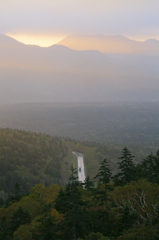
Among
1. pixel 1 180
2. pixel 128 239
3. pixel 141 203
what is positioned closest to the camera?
pixel 128 239

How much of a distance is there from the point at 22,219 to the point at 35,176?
217ft

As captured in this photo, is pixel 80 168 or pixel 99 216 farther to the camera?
pixel 80 168

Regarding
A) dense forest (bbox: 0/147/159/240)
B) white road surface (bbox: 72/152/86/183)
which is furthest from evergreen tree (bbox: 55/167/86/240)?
white road surface (bbox: 72/152/86/183)

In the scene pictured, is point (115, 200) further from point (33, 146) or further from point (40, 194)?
point (33, 146)

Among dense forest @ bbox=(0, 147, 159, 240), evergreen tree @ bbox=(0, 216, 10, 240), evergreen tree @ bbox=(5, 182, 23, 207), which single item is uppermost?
dense forest @ bbox=(0, 147, 159, 240)

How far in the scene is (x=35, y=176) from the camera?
10319 cm

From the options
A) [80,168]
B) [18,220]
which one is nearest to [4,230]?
[18,220]

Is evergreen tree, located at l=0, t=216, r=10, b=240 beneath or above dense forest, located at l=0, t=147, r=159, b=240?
beneath

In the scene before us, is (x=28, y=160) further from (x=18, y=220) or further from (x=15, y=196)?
(x=18, y=220)

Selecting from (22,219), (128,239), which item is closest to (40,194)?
(22,219)

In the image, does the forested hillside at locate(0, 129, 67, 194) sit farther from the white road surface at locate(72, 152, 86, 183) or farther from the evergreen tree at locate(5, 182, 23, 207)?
the evergreen tree at locate(5, 182, 23, 207)

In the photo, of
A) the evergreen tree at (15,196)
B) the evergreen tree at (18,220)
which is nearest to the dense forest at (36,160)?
the evergreen tree at (15,196)

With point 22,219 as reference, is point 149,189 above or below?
above

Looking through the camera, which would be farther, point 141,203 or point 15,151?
point 15,151
